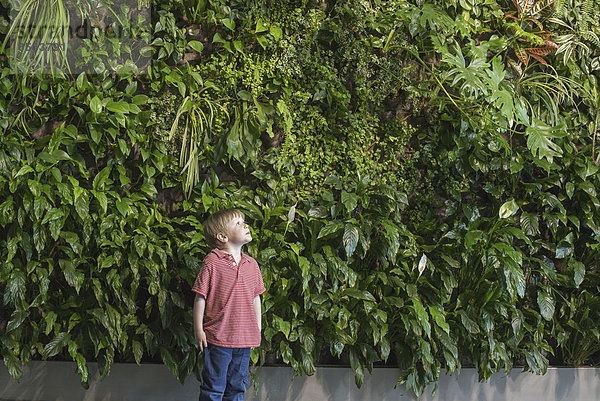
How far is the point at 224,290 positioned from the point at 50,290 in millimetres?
1178

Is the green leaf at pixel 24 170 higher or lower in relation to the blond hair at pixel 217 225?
lower

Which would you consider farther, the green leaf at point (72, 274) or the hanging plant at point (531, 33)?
the hanging plant at point (531, 33)

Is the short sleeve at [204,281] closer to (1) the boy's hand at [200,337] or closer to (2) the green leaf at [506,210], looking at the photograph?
(1) the boy's hand at [200,337]

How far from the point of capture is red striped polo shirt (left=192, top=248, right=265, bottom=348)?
261 cm

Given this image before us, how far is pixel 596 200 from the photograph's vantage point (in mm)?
3377

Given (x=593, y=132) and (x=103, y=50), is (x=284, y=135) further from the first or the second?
(x=593, y=132)

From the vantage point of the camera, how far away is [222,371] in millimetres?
2646

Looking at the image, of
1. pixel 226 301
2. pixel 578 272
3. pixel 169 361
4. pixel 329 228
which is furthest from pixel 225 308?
pixel 578 272

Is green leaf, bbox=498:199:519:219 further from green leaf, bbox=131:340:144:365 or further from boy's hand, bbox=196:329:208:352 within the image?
green leaf, bbox=131:340:144:365

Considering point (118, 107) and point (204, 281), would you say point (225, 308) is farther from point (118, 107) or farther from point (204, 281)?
point (118, 107)

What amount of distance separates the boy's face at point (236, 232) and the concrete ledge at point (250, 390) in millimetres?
990

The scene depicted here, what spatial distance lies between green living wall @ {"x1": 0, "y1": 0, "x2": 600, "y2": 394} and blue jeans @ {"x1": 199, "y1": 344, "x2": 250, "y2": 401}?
0.38 metres

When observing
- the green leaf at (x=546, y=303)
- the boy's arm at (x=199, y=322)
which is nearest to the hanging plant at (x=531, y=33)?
the green leaf at (x=546, y=303)

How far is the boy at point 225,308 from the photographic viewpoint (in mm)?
2613
